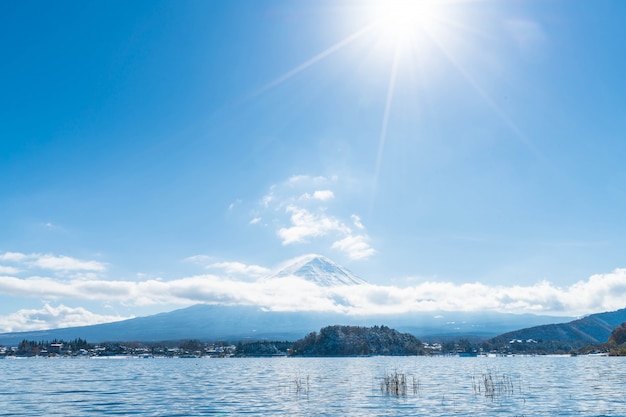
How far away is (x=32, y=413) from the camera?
42.5 m

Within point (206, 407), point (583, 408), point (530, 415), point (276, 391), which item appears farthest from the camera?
point (276, 391)

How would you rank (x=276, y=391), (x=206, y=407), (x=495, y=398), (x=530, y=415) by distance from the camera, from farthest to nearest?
(x=276, y=391)
(x=495, y=398)
(x=206, y=407)
(x=530, y=415)

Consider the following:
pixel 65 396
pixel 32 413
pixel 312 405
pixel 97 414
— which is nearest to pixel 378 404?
pixel 312 405

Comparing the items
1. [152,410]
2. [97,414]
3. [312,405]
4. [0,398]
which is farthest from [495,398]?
[0,398]

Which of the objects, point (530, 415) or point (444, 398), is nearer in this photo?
point (530, 415)

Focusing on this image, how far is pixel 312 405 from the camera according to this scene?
48.3 m

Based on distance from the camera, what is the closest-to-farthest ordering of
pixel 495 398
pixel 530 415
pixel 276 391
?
pixel 530 415 → pixel 495 398 → pixel 276 391

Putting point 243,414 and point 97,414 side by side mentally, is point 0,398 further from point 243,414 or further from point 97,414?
point 243,414

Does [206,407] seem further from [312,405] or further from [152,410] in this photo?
[312,405]

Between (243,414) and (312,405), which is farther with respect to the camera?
(312,405)

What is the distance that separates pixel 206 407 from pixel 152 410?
14.9ft

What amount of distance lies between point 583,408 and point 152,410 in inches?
1392

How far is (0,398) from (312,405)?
3224cm

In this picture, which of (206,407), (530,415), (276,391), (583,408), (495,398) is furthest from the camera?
(276,391)
